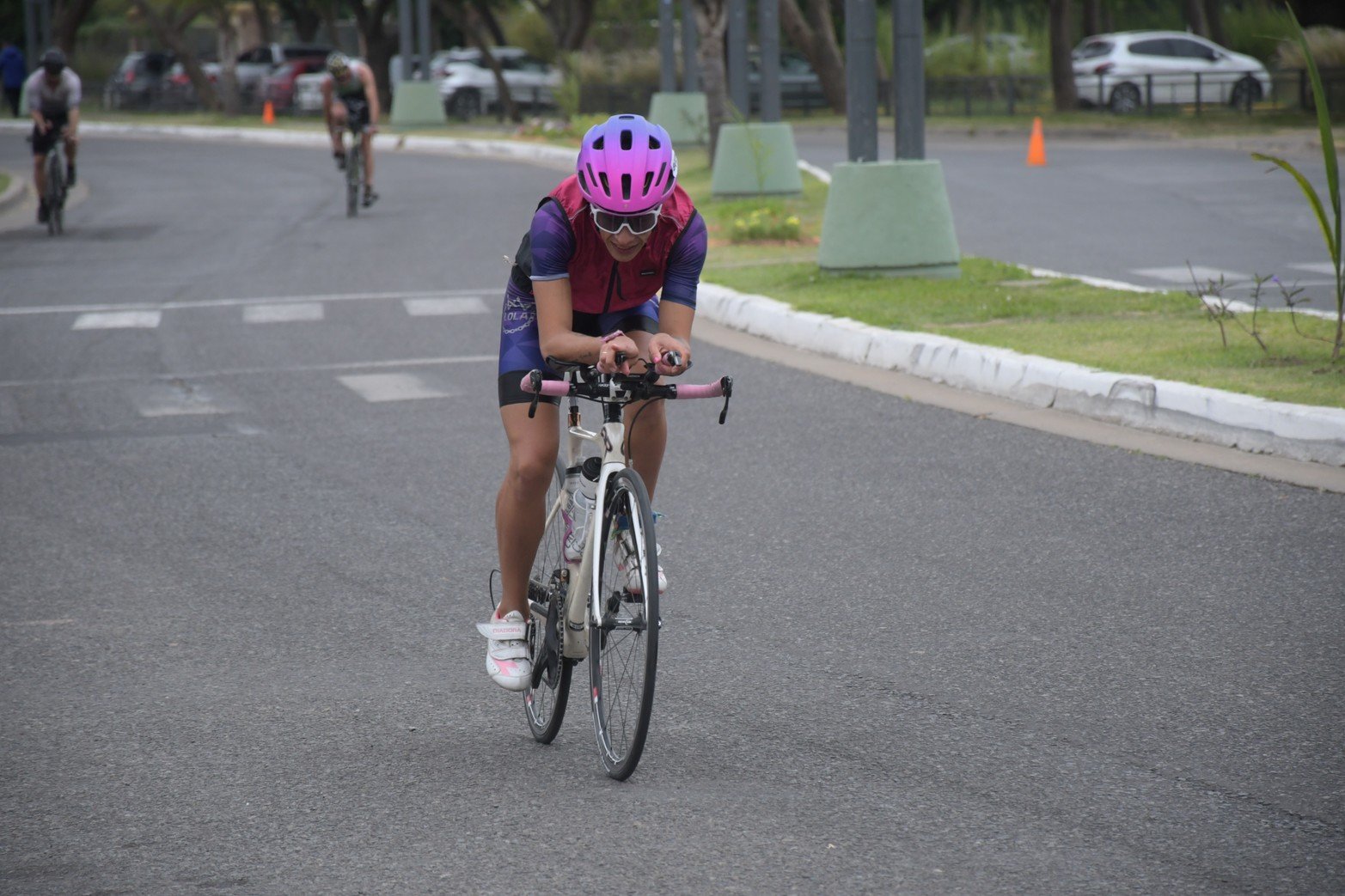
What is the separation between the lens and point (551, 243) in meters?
4.88

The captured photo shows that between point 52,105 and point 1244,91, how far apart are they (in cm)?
2547

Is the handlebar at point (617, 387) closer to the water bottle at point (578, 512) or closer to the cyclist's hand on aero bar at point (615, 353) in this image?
the cyclist's hand on aero bar at point (615, 353)

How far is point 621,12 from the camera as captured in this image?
5384cm

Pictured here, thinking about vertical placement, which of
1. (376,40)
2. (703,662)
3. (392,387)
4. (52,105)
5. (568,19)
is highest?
(568,19)

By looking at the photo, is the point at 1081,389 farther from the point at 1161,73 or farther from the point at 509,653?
the point at 1161,73

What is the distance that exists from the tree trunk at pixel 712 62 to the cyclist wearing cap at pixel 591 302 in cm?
2081

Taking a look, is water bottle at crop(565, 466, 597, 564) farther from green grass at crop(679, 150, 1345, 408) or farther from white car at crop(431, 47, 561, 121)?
white car at crop(431, 47, 561, 121)

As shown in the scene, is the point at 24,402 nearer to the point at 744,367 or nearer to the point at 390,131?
the point at 744,367

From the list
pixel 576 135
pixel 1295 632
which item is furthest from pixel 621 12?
pixel 1295 632

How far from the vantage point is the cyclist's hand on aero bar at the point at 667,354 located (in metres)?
4.55

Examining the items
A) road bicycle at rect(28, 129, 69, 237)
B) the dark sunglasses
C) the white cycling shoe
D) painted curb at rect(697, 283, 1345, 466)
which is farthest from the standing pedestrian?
the dark sunglasses

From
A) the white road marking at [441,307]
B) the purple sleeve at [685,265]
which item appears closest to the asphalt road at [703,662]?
the purple sleeve at [685,265]

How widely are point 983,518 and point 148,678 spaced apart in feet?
11.8

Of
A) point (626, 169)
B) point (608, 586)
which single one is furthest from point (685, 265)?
point (608, 586)
